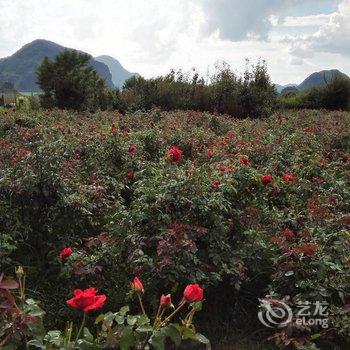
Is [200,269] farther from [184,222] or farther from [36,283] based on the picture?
[36,283]

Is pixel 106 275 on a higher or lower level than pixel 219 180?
lower

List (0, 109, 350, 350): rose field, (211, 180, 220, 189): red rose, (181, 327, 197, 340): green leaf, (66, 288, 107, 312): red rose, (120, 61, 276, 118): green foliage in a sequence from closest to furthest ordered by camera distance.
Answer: (66, 288, 107, 312): red rose, (181, 327, 197, 340): green leaf, (0, 109, 350, 350): rose field, (211, 180, 220, 189): red rose, (120, 61, 276, 118): green foliage

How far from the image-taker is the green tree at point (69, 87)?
20.0 metres

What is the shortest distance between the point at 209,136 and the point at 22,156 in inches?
163

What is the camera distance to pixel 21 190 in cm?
335

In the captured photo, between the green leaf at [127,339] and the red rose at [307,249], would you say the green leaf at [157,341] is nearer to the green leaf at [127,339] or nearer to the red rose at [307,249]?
the green leaf at [127,339]

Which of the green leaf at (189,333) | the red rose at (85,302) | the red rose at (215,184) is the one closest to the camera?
the red rose at (85,302)

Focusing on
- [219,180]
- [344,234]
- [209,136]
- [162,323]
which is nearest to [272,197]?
[219,180]

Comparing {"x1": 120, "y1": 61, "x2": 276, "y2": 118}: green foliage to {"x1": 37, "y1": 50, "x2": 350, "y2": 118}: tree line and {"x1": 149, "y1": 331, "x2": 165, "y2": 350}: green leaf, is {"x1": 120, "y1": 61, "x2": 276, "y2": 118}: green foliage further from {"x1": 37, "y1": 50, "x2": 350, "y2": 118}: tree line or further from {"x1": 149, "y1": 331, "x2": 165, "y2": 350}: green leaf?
{"x1": 149, "y1": 331, "x2": 165, "y2": 350}: green leaf

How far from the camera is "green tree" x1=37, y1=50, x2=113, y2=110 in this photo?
65.7 feet

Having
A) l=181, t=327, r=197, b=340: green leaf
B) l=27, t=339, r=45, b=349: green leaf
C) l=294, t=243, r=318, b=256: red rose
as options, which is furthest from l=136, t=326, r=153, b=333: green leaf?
l=294, t=243, r=318, b=256: red rose

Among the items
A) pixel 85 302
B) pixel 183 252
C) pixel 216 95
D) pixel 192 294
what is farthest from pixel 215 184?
pixel 216 95

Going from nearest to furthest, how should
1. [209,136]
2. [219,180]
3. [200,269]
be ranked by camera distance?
[200,269] → [219,180] → [209,136]

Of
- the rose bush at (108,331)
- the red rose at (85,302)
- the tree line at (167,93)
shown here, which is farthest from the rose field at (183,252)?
the tree line at (167,93)
